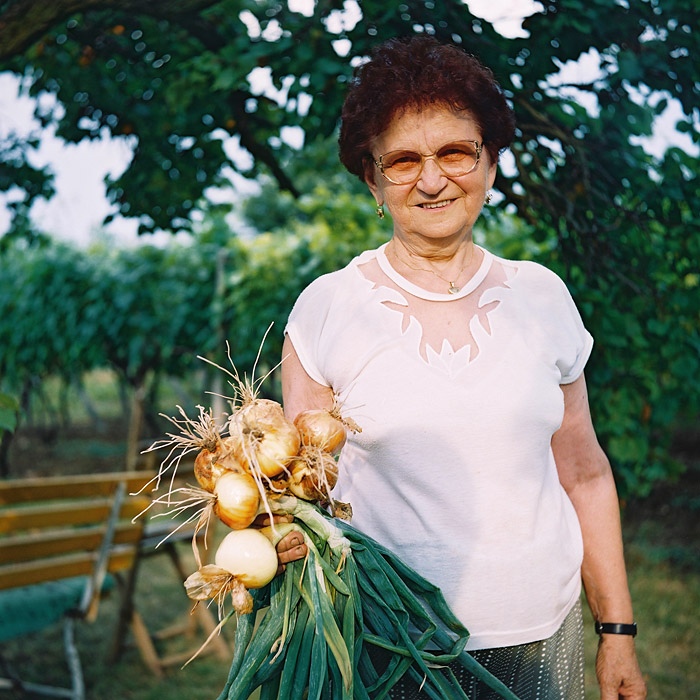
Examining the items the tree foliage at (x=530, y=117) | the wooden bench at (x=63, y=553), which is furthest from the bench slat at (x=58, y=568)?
the tree foliage at (x=530, y=117)

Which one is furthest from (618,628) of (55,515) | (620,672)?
(55,515)

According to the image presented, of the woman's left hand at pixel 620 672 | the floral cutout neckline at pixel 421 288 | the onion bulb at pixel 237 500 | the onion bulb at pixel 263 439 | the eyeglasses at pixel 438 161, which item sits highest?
the eyeglasses at pixel 438 161

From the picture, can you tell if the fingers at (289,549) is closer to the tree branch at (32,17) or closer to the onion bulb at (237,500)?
the onion bulb at (237,500)

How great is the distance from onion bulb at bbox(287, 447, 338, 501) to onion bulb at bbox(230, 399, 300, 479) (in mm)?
19

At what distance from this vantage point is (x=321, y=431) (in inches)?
47.6

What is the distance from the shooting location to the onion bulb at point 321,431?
1203mm

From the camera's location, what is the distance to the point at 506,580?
141 centimetres

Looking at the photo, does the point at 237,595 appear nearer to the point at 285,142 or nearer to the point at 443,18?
the point at 443,18

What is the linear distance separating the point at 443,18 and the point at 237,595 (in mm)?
1916

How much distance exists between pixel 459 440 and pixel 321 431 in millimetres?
308

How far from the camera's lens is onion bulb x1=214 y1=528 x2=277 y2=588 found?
110 cm

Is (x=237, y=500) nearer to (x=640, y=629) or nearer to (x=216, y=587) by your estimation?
(x=216, y=587)

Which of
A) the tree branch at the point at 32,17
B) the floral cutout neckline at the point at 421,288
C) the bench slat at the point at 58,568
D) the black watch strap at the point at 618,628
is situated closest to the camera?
the floral cutout neckline at the point at 421,288

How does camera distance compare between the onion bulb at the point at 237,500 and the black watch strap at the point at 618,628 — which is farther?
the black watch strap at the point at 618,628
